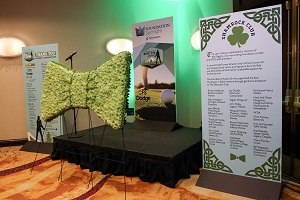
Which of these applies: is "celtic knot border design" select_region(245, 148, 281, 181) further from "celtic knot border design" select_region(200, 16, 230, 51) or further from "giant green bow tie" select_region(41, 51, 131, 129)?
"giant green bow tie" select_region(41, 51, 131, 129)

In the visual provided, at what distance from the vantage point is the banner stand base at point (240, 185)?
211cm

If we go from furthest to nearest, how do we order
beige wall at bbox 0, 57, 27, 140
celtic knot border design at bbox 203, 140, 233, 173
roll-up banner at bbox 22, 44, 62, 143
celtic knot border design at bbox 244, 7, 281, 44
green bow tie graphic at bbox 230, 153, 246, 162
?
1. beige wall at bbox 0, 57, 27, 140
2. roll-up banner at bbox 22, 44, 62, 143
3. celtic knot border design at bbox 203, 140, 233, 173
4. green bow tie graphic at bbox 230, 153, 246, 162
5. celtic knot border design at bbox 244, 7, 281, 44

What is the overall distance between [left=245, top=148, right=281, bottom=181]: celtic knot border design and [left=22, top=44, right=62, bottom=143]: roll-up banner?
2774mm

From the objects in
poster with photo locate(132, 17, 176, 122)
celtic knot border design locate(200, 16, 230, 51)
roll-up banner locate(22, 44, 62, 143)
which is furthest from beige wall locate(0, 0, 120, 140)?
celtic knot border design locate(200, 16, 230, 51)

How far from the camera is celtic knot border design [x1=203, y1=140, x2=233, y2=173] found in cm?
235

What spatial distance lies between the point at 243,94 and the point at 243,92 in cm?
2

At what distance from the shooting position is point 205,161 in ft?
8.05

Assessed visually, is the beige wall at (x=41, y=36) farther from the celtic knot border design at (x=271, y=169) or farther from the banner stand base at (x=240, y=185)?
the celtic knot border design at (x=271, y=169)

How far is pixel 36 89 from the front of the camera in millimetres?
3859

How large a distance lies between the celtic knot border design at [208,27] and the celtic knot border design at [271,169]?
3.65 ft

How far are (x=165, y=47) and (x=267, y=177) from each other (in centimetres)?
214

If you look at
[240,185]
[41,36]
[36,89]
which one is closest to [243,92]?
[240,185]

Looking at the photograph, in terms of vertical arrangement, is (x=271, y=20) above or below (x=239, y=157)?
above

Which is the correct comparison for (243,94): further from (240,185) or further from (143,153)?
(143,153)
